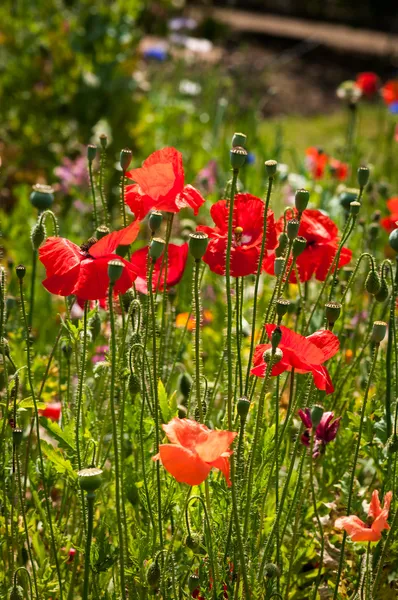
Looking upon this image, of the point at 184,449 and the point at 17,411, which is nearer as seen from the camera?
the point at 184,449

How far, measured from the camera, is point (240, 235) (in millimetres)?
1821

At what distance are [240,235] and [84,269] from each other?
0.42 m

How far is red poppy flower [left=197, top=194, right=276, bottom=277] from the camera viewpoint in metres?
1.70

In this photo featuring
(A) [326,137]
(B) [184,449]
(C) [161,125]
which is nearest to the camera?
(B) [184,449]

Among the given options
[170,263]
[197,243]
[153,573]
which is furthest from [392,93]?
[153,573]

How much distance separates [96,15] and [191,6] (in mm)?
8211

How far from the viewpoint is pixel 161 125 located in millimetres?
5605

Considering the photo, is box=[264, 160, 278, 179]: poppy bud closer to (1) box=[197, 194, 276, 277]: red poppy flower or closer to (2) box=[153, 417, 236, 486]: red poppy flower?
(1) box=[197, 194, 276, 277]: red poppy flower

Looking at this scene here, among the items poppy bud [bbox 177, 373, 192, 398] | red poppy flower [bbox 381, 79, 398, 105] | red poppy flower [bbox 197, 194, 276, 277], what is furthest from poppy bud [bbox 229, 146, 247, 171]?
red poppy flower [bbox 381, 79, 398, 105]

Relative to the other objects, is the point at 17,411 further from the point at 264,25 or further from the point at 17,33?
the point at 264,25

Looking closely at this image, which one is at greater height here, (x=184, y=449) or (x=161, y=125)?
(x=161, y=125)

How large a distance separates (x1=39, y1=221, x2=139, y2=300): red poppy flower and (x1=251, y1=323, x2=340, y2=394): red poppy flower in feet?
0.86

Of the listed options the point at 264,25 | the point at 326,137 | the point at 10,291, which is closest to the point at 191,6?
the point at 264,25

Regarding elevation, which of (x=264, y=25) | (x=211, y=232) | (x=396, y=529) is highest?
(x=264, y=25)
